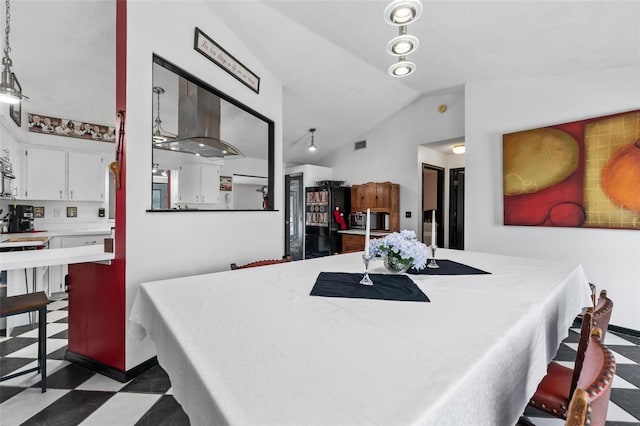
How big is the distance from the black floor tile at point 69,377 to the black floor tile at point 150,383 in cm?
36

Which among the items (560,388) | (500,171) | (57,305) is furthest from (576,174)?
(57,305)

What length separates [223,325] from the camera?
941 mm

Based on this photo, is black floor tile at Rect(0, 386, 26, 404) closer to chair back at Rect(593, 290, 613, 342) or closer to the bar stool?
the bar stool

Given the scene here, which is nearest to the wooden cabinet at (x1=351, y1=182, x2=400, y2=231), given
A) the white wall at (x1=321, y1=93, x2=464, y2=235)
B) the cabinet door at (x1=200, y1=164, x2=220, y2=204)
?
the white wall at (x1=321, y1=93, x2=464, y2=235)

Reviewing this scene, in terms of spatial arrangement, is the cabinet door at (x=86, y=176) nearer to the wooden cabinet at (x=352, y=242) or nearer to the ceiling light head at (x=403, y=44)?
the wooden cabinet at (x=352, y=242)

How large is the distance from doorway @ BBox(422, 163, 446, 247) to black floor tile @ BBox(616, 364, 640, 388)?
306 centimetres

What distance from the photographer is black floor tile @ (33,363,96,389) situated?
188 cm

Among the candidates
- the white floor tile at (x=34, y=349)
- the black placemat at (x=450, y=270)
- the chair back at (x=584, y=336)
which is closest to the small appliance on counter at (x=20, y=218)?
the white floor tile at (x=34, y=349)

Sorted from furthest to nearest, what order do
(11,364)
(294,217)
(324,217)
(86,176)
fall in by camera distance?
(294,217) < (324,217) < (86,176) < (11,364)

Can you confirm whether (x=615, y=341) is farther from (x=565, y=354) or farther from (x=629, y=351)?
(x=565, y=354)

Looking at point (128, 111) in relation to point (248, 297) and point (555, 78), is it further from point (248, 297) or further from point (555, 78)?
point (555, 78)

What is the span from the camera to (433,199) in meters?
5.45

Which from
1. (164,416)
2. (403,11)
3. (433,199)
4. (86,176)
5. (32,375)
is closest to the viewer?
(403,11)

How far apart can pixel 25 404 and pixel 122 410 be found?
2.02 feet
